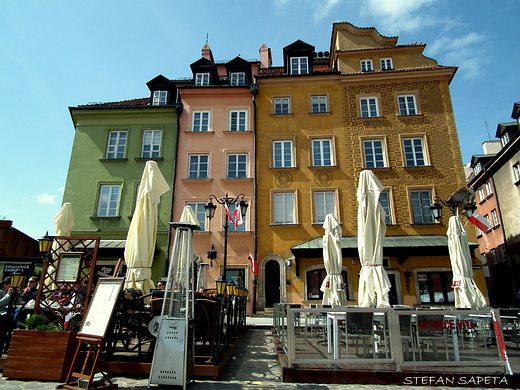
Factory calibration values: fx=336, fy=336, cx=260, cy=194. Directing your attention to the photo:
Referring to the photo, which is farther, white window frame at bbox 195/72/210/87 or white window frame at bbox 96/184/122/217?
white window frame at bbox 195/72/210/87

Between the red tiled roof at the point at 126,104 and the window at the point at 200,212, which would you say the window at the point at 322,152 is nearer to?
the window at the point at 200,212

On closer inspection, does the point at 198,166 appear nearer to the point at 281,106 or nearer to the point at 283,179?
the point at 283,179

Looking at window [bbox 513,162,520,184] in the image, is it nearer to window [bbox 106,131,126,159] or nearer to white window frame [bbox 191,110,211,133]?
white window frame [bbox 191,110,211,133]

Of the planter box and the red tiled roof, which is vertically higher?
the red tiled roof

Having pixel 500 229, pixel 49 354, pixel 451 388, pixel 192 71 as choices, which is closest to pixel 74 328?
pixel 49 354

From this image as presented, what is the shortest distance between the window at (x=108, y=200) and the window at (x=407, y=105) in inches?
698

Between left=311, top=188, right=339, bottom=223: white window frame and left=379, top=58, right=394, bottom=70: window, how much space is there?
363 inches

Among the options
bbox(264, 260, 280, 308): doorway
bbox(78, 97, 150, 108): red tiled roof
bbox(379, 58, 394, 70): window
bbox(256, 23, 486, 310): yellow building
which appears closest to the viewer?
bbox(256, 23, 486, 310): yellow building

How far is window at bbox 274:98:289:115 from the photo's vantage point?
21.2 m

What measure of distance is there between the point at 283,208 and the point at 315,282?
4.41m

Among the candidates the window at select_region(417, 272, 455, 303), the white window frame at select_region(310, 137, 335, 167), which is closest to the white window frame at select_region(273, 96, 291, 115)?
the white window frame at select_region(310, 137, 335, 167)

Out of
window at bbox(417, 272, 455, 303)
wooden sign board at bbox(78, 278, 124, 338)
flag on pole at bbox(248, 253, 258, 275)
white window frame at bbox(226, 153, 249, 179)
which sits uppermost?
white window frame at bbox(226, 153, 249, 179)

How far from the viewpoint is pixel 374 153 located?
19.9m

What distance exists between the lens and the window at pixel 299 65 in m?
22.2
